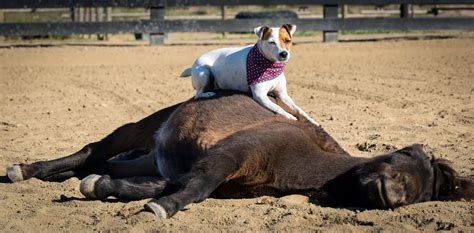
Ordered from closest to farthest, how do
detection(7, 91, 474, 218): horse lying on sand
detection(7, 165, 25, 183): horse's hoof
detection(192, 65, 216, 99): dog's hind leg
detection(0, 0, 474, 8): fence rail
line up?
detection(7, 91, 474, 218): horse lying on sand
detection(7, 165, 25, 183): horse's hoof
detection(192, 65, 216, 99): dog's hind leg
detection(0, 0, 474, 8): fence rail

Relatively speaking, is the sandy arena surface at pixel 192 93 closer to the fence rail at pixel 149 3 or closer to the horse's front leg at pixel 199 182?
the horse's front leg at pixel 199 182

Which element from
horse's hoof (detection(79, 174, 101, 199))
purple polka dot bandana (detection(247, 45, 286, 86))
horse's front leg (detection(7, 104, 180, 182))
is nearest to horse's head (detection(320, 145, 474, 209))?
purple polka dot bandana (detection(247, 45, 286, 86))

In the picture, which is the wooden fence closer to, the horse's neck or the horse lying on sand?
the horse lying on sand

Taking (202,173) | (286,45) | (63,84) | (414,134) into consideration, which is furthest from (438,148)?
(63,84)

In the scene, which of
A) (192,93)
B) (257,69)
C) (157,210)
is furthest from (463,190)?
(192,93)

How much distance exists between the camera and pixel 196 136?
580 centimetres

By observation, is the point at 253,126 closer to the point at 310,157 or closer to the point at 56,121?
the point at 310,157

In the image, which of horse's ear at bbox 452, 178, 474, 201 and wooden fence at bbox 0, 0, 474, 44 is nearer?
horse's ear at bbox 452, 178, 474, 201

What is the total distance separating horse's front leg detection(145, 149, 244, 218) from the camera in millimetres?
4809

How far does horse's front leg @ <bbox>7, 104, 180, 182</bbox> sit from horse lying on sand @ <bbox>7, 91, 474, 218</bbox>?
9.0 inches

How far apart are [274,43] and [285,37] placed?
0.13m

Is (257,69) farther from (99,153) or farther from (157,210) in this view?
(157,210)

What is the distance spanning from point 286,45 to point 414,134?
2.48 m

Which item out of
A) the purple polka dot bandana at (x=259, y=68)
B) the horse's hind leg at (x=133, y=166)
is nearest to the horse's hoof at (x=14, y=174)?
the horse's hind leg at (x=133, y=166)
